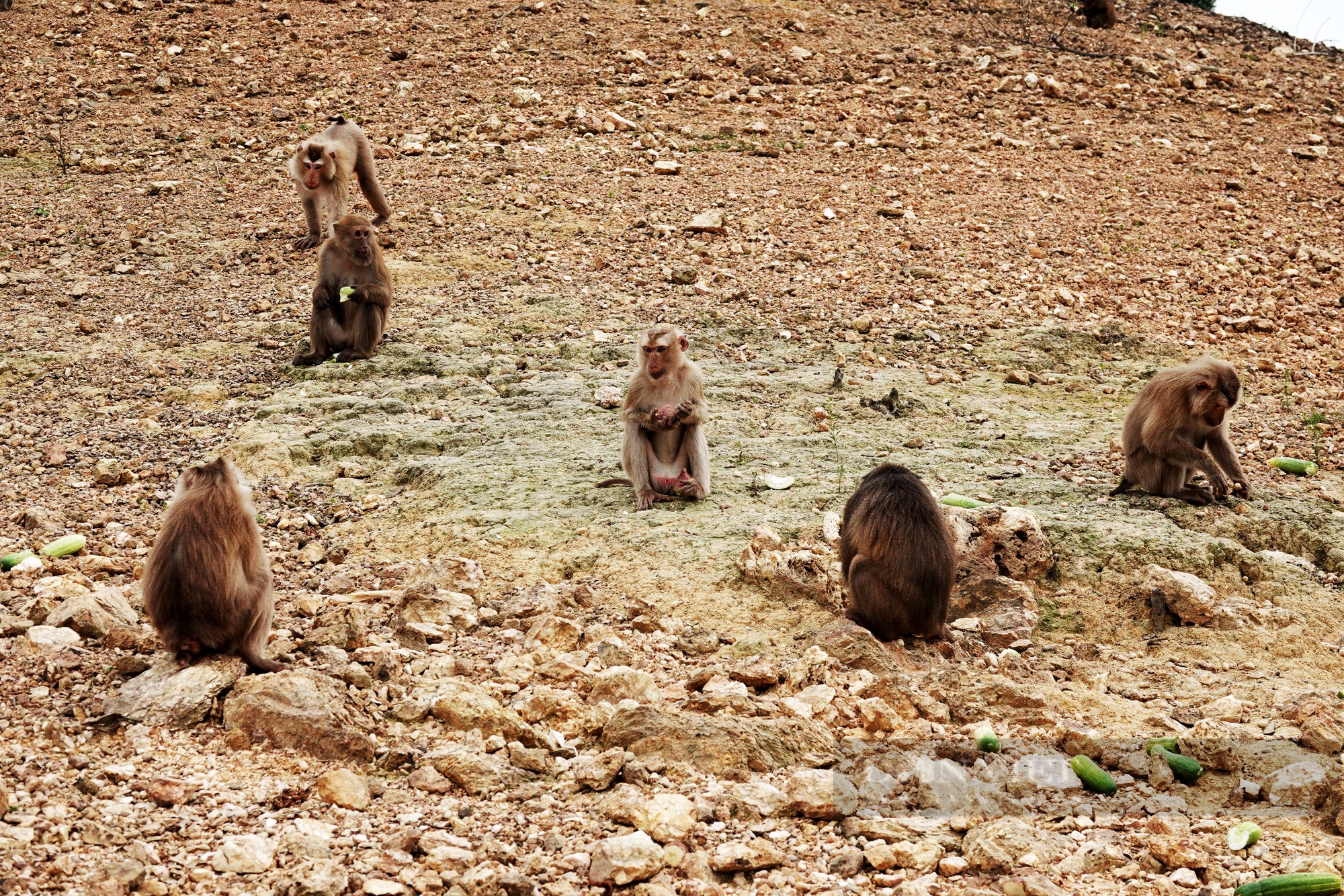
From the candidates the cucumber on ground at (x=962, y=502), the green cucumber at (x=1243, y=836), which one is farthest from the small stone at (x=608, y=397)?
the green cucumber at (x=1243, y=836)

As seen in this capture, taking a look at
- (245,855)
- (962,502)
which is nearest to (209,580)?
(245,855)

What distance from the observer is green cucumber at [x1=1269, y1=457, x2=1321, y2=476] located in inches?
344

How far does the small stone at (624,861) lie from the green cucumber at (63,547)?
394 centimetres

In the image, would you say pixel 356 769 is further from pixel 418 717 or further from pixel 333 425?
pixel 333 425

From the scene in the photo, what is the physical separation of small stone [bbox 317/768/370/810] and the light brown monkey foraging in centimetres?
375

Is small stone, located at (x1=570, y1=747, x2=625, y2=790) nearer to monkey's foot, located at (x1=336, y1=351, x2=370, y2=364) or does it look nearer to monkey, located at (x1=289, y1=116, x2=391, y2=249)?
monkey's foot, located at (x1=336, y1=351, x2=370, y2=364)

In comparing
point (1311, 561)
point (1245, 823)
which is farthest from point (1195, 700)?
point (1311, 561)

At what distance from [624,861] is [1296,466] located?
272 inches

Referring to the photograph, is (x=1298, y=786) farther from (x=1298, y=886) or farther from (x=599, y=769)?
(x=599, y=769)

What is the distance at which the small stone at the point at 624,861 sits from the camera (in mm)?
3938

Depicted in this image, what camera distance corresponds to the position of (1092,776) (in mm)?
4742

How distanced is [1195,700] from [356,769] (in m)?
3.82

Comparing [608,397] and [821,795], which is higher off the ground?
[608,397]

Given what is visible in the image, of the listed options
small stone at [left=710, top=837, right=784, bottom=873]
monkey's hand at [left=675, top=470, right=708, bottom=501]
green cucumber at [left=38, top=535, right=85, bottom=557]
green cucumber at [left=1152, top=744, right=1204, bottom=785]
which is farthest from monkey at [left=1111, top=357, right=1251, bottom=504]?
green cucumber at [left=38, top=535, right=85, bottom=557]
